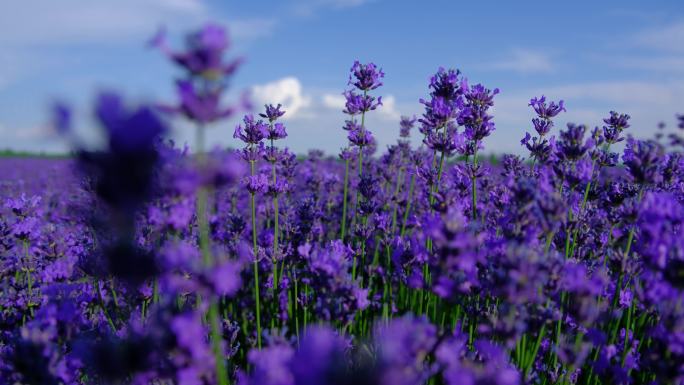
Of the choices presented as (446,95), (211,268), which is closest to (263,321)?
(446,95)

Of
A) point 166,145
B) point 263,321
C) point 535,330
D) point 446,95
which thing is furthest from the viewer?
point 263,321

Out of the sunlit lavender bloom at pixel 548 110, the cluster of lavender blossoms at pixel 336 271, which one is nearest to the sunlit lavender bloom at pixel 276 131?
the cluster of lavender blossoms at pixel 336 271

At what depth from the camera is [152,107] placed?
1.30 metres

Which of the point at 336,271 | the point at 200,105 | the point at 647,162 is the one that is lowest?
the point at 336,271

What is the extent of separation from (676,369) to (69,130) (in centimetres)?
204

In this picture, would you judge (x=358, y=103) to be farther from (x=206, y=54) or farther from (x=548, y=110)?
(x=206, y=54)

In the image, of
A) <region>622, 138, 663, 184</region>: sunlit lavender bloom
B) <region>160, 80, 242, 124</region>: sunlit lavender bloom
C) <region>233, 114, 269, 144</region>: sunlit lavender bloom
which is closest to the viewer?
<region>160, 80, 242, 124</region>: sunlit lavender bloom

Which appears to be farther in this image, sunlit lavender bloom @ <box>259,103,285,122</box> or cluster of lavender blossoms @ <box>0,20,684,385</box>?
sunlit lavender bloom @ <box>259,103,285,122</box>

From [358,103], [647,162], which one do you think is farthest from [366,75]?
[647,162]

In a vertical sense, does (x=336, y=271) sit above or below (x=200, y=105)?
below

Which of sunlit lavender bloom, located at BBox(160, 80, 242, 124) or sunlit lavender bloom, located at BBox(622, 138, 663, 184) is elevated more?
sunlit lavender bloom, located at BBox(160, 80, 242, 124)

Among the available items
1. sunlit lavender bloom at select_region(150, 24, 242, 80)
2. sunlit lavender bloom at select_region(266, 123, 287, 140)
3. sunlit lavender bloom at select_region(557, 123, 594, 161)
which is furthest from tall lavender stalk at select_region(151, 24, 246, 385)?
sunlit lavender bloom at select_region(266, 123, 287, 140)

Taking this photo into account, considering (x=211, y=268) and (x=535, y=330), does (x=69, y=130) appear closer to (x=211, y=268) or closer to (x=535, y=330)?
(x=211, y=268)

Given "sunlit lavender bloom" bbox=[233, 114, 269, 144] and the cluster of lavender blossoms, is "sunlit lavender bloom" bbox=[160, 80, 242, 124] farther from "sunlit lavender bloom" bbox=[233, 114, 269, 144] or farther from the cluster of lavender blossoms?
"sunlit lavender bloom" bbox=[233, 114, 269, 144]
